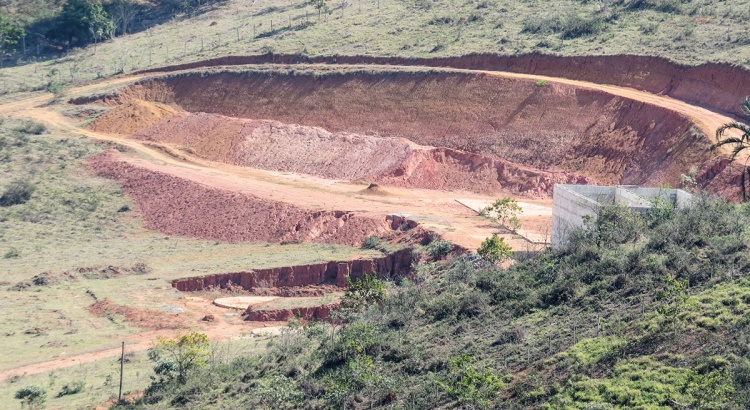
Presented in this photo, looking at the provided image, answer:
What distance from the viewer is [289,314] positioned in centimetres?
3816

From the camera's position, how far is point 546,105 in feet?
178

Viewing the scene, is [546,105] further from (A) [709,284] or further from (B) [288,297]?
(A) [709,284]

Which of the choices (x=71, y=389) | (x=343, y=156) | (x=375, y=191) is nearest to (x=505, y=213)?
(x=375, y=191)

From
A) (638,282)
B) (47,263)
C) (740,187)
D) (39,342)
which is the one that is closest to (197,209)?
(47,263)

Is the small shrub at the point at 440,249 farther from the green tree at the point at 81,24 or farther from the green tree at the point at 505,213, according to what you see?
the green tree at the point at 81,24

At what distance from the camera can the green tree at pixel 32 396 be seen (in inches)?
1137

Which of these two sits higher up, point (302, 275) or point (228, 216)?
point (228, 216)

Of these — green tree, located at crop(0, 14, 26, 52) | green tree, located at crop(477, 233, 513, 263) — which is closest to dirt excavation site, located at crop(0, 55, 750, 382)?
green tree, located at crop(477, 233, 513, 263)

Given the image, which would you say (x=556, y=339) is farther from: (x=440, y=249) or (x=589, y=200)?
(x=440, y=249)

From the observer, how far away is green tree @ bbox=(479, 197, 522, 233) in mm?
44397

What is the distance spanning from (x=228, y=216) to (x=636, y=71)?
22465 millimetres

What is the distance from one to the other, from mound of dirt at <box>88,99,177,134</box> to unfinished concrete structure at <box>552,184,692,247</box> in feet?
123

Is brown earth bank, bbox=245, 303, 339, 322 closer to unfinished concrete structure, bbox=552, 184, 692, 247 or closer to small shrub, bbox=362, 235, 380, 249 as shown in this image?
small shrub, bbox=362, 235, 380, 249

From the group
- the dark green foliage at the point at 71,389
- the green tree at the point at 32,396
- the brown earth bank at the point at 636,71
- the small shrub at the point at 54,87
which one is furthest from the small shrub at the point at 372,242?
the small shrub at the point at 54,87
